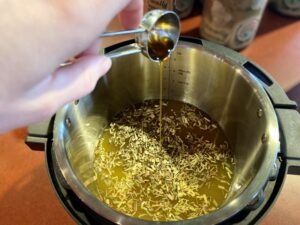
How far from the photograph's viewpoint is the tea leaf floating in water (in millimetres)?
746

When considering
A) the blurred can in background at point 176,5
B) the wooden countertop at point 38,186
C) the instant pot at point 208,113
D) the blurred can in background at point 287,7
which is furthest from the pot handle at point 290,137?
the blurred can in background at point 287,7

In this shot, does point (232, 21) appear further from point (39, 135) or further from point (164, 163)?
point (39, 135)

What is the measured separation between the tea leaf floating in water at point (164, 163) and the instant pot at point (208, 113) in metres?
0.03

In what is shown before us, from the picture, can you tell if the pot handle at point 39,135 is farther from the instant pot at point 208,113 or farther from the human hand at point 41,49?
the human hand at point 41,49

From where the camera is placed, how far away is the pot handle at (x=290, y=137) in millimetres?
616

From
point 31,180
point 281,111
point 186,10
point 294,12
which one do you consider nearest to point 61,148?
point 31,180

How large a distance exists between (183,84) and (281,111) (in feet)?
0.88

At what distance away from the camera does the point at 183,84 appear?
882 mm

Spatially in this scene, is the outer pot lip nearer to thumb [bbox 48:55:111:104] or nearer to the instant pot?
the instant pot

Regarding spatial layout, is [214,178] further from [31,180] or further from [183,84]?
[31,180]

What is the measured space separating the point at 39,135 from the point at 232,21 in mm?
542

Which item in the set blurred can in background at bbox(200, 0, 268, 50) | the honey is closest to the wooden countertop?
blurred can in background at bbox(200, 0, 268, 50)

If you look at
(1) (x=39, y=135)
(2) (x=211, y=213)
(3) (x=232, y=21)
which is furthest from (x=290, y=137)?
(1) (x=39, y=135)

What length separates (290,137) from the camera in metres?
0.65
